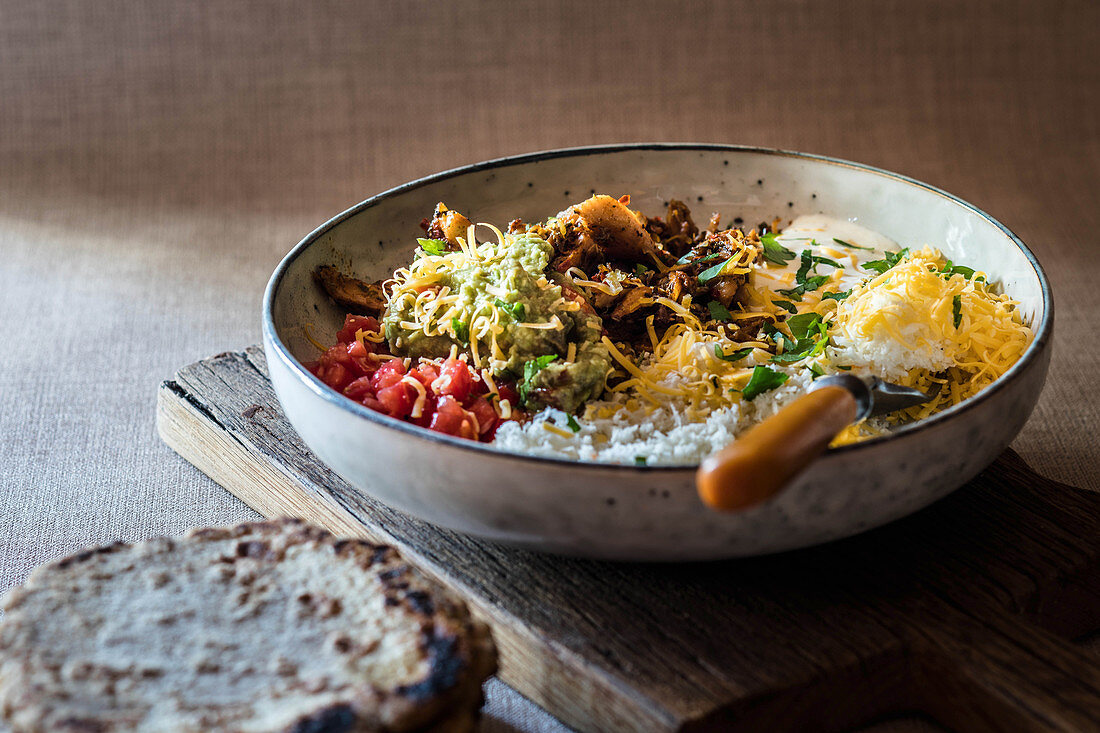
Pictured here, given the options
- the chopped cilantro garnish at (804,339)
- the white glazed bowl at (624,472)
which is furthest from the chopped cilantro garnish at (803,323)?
the white glazed bowl at (624,472)

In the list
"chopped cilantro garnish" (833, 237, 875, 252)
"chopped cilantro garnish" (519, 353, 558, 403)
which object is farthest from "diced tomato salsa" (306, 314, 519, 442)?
"chopped cilantro garnish" (833, 237, 875, 252)

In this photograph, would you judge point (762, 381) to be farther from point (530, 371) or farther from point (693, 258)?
point (693, 258)

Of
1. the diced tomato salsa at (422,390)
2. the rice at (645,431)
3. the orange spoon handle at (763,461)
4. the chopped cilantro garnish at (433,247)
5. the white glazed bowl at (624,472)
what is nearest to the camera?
the orange spoon handle at (763,461)

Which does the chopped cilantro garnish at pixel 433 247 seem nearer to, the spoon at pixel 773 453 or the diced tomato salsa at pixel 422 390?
the diced tomato salsa at pixel 422 390

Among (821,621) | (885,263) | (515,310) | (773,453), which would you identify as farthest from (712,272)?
(773,453)

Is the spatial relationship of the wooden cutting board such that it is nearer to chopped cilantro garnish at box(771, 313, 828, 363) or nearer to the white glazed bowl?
the white glazed bowl

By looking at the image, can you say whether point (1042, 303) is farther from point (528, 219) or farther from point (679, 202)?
point (528, 219)

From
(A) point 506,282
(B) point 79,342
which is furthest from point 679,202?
(B) point 79,342
